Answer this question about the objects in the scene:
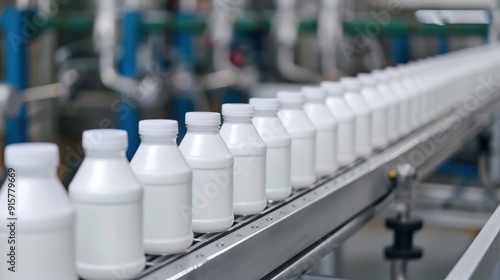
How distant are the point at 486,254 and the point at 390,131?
1.55 ft

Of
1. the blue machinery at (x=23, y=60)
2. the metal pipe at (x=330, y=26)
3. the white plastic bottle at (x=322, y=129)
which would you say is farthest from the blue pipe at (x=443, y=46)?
the white plastic bottle at (x=322, y=129)

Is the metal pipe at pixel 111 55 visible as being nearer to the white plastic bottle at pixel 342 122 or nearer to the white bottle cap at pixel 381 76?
the white bottle cap at pixel 381 76

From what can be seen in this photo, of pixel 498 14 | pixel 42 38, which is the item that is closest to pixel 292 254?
pixel 498 14

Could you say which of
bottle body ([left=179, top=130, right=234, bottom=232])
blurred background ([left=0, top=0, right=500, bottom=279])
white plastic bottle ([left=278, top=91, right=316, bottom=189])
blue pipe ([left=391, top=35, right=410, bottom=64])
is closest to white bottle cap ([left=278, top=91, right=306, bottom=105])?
white plastic bottle ([left=278, top=91, right=316, bottom=189])

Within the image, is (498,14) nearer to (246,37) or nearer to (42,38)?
(246,37)

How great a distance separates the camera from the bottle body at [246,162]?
0.75 m

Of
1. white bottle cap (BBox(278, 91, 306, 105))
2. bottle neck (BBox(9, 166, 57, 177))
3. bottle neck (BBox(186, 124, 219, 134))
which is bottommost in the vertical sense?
bottle neck (BBox(9, 166, 57, 177))

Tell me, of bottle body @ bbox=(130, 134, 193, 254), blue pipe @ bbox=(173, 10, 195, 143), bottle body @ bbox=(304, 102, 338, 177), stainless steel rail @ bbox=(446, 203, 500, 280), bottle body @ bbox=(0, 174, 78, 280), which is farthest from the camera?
blue pipe @ bbox=(173, 10, 195, 143)

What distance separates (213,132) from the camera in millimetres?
695

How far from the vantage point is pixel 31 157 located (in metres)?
0.49

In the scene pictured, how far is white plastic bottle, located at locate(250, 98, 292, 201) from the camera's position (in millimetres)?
819

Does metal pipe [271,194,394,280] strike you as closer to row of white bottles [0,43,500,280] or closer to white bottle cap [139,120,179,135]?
row of white bottles [0,43,500,280]

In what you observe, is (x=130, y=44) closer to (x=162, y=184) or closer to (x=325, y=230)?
(x=325, y=230)

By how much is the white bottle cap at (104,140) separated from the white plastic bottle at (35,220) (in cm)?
4
